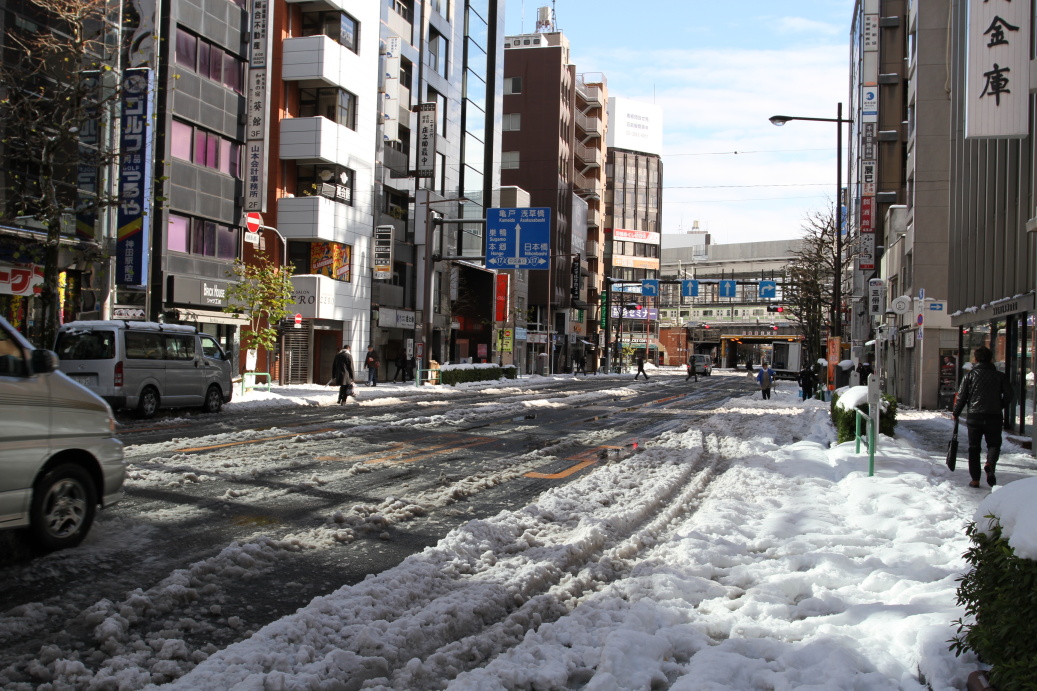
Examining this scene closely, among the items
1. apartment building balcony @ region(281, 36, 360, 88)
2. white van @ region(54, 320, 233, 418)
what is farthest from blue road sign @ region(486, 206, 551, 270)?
white van @ region(54, 320, 233, 418)

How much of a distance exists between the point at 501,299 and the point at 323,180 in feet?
77.0

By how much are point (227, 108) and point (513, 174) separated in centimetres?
5421

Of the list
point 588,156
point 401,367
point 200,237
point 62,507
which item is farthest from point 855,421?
point 588,156

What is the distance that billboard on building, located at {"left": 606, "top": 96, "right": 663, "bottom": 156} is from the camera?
137875 millimetres

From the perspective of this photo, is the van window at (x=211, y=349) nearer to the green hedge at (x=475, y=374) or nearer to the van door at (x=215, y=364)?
the van door at (x=215, y=364)

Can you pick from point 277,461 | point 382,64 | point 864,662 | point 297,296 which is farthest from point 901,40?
point 864,662

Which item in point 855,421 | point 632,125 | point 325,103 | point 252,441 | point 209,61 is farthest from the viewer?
point 632,125

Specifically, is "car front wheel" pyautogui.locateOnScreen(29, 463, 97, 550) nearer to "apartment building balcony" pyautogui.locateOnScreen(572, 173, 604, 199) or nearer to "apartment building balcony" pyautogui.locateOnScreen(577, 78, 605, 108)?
"apartment building balcony" pyautogui.locateOnScreen(572, 173, 604, 199)

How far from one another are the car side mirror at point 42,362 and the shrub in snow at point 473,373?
110 ft

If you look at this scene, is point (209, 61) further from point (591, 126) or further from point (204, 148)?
point (591, 126)

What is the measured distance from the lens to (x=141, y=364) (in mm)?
18141

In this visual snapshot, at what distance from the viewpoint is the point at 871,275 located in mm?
54000

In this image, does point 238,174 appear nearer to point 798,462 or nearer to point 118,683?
point 798,462

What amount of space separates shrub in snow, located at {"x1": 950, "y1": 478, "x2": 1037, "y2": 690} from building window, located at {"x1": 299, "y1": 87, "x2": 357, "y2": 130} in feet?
123
